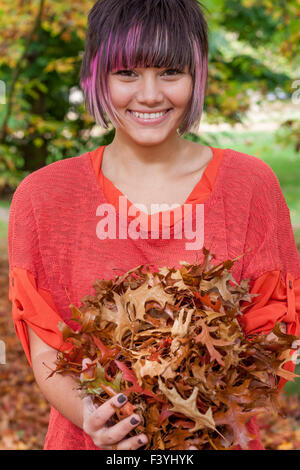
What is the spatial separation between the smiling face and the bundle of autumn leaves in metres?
0.57

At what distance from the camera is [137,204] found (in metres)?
1.97

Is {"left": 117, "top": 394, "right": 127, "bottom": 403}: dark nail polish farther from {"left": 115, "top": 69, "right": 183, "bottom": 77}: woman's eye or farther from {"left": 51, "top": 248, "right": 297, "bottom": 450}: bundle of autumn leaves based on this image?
{"left": 115, "top": 69, "right": 183, "bottom": 77}: woman's eye

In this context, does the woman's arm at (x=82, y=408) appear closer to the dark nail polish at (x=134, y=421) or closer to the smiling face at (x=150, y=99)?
the dark nail polish at (x=134, y=421)

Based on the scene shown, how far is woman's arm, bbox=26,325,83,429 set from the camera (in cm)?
Answer: 174

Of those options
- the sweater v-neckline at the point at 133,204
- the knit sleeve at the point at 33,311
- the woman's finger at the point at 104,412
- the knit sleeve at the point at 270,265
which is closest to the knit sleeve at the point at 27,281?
the knit sleeve at the point at 33,311

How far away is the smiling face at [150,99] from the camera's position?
69.9 inches

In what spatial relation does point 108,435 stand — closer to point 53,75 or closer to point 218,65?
point 218,65

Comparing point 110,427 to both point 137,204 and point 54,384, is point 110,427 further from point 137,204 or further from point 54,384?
point 137,204

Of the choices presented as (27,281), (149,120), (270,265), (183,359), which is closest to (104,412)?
(183,359)

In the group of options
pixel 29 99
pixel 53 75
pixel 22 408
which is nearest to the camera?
pixel 22 408

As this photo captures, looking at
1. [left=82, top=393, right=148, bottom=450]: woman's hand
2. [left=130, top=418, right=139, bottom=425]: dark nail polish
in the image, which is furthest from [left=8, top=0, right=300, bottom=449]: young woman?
[left=130, top=418, right=139, bottom=425]: dark nail polish

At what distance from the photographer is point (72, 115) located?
7.42 m

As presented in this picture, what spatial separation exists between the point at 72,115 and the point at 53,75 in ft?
1.99
